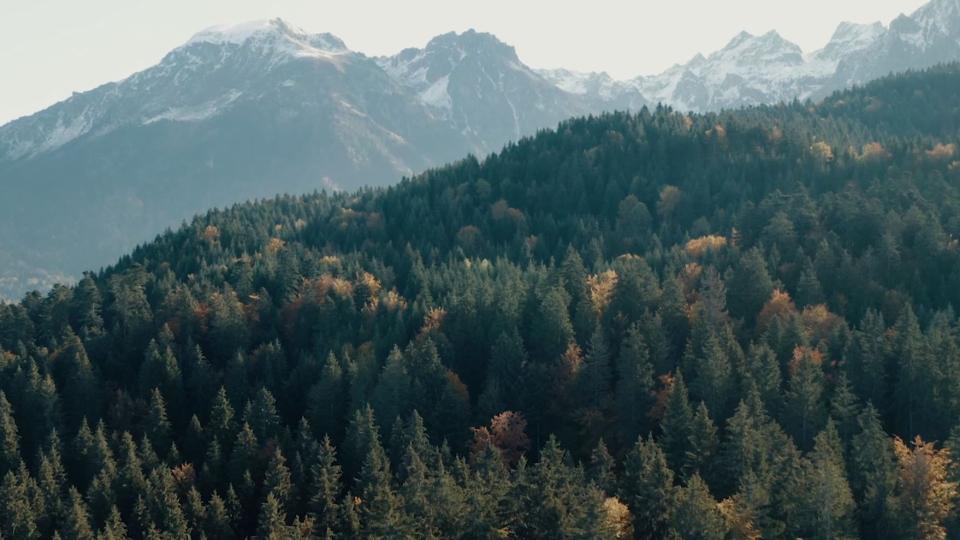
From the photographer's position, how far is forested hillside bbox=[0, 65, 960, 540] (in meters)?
77.1

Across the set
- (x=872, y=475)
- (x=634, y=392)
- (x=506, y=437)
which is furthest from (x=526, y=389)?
(x=872, y=475)

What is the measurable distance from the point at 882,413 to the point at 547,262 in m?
82.5

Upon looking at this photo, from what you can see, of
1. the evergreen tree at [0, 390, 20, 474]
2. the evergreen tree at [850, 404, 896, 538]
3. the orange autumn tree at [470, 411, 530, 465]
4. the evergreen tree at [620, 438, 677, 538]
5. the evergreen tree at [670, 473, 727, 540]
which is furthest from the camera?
the evergreen tree at [0, 390, 20, 474]

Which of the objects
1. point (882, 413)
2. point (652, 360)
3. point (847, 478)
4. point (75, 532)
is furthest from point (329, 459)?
point (882, 413)

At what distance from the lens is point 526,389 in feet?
349

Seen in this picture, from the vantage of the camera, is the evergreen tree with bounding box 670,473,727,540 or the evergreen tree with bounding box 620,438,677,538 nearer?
the evergreen tree with bounding box 670,473,727,540

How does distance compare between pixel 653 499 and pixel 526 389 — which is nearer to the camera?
pixel 653 499

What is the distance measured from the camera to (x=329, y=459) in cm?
9319

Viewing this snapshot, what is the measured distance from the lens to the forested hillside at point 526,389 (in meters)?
77.1

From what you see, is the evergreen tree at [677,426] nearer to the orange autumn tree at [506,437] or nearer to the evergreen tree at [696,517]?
the evergreen tree at [696,517]

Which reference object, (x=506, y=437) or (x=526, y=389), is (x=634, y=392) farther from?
(x=506, y=437)

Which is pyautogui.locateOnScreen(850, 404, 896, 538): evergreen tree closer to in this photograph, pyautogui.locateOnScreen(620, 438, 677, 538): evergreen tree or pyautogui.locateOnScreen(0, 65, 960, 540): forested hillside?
pyautogui.locateOnScreen(0, 65, 960, 540): forested hillside

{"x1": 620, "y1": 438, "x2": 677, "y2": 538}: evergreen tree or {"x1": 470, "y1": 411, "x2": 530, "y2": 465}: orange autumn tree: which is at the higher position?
{"x1": 620, "y1": 438, "x2": 677, "y2": 538}: evergreen tree

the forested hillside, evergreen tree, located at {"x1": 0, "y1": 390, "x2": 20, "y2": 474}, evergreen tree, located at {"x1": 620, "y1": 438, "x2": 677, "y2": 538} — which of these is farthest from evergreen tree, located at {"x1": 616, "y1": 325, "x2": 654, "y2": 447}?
evergreen tree, located at {"x1": 0, "y1": 390, "x2": 20, "y2": 474}
